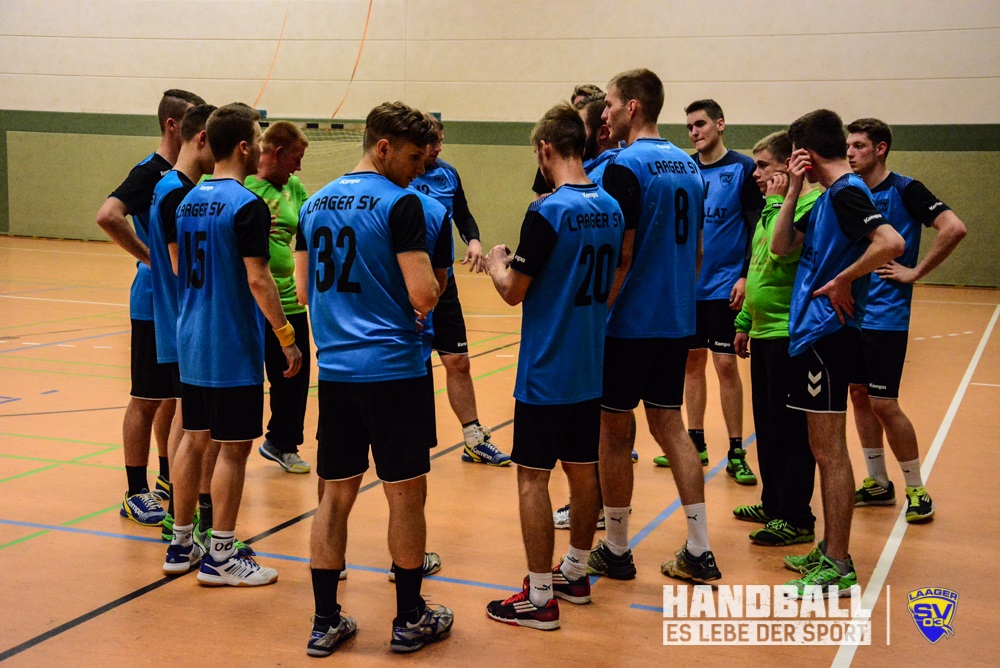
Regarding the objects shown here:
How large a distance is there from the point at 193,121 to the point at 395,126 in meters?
1.53

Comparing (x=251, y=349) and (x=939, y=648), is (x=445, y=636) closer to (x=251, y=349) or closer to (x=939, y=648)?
(x=251, y=349)

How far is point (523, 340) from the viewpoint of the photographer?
3828mm

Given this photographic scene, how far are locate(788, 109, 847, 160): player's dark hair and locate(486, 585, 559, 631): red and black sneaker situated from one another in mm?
2212

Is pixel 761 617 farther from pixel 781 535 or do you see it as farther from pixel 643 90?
pixel 643 90

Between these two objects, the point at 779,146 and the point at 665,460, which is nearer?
the point at 779,146

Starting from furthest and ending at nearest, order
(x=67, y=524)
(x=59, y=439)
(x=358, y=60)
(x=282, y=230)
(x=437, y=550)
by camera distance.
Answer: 1. (x=358, y=60)
2. (x=59, y=439)
3. (x=282, y=230)
4. (x=67, y=524)
5. (x=437, y=550)

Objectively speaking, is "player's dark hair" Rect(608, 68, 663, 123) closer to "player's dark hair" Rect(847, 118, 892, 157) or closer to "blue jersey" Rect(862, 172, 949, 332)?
"player's dark hair" Rect(847, 118, 892, 157)

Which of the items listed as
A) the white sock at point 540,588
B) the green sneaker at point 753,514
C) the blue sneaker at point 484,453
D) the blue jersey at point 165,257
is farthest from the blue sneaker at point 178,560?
the green sneaker at point 753,514

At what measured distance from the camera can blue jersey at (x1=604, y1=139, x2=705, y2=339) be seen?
4.15 m

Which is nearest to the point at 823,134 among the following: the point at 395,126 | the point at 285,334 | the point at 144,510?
the point at 395,126

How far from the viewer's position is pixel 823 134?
412cm

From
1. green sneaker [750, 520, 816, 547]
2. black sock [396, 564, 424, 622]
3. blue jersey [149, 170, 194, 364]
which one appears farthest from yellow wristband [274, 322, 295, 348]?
green sneaker [750, 520, 816, 547]

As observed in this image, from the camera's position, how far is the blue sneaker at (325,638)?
3.52 metres

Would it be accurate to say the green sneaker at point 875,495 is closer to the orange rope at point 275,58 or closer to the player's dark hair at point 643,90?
the player's dark hair at point 643,90
